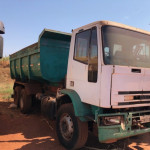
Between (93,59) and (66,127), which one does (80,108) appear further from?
(93,59)

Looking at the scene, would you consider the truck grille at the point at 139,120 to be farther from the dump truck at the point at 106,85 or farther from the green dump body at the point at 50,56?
the green dump body at the point at 50,56

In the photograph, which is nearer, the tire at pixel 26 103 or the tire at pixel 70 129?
the tire at pixel 70 129

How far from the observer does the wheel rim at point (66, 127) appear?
3901 millimetres

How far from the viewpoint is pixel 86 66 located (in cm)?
366

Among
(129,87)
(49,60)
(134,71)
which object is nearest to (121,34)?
(134,71)

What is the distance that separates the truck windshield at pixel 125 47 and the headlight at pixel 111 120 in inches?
39.6

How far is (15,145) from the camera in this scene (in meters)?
4.17

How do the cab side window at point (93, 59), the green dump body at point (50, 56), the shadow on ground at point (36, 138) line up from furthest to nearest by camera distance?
the green dump body at point (50, 56) < the shadow on ground at point (36, 138) < the cab side window at point (93, 59)

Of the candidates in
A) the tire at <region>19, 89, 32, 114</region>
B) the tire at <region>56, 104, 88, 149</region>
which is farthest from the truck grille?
the tire at <region>19, 89, 32, 114</region>

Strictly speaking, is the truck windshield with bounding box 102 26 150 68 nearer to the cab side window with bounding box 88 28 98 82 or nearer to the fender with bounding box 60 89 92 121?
the cab side window with bounding box 88 28 98 82

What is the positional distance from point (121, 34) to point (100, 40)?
1.56 feet

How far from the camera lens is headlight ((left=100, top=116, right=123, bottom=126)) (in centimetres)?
325

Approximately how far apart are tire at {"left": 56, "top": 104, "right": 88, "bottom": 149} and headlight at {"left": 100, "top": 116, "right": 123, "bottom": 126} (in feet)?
1.83

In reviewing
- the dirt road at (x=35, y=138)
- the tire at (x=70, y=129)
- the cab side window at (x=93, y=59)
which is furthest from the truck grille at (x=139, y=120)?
the cab side window at (x=93, y=59)
